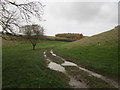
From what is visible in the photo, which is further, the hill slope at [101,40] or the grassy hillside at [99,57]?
the hill slope at [101,40]

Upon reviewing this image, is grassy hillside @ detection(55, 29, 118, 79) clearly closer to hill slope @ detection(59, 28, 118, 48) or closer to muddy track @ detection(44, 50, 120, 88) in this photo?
muddy track @ detection(44, 50, 120, 88)

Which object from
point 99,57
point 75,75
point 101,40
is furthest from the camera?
point 101,40

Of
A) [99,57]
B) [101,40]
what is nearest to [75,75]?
[99,57]

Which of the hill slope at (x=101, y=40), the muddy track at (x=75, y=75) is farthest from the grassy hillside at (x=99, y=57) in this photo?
the hill slope at (x=101, y=40)

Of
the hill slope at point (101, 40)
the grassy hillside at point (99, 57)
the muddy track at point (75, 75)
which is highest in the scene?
the hill slope at point (101, 40)

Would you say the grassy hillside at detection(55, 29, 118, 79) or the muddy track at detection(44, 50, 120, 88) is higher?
the grassy hillside at detection(55, 29, 118, 79)

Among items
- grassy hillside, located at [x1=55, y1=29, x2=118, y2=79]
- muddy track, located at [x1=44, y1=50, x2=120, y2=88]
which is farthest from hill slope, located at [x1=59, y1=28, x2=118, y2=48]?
muddy track, located at [x1=44, y1=50, x2=120, y2=88]

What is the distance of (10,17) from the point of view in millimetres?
12227

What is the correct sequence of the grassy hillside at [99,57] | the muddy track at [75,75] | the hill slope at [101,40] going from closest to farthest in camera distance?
the muddy track at [75,75] < the grassy hillside at [99,57] < the hill slope at [101,40]

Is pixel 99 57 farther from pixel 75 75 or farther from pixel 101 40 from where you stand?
pixel 101 40

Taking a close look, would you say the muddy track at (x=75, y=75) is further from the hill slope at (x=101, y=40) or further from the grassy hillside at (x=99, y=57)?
the hill slope at (x=101, y=40)

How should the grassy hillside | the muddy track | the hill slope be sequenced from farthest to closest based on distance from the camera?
1. the hill slope
2. the grassy hillside
3. the muddy track

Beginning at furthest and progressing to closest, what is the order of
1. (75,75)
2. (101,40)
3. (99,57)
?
(101,40) → (99,57) → (75,75)

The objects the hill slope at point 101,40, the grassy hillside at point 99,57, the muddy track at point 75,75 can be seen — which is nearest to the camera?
the muddy track at point 75,75
